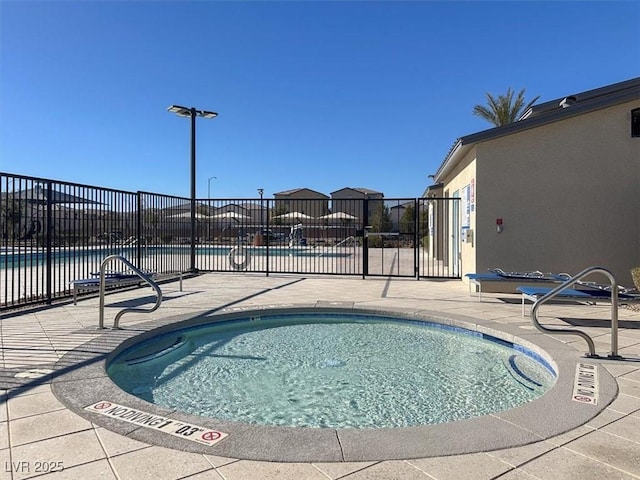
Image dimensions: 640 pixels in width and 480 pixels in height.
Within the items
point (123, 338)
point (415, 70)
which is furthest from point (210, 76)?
point (123, 338)

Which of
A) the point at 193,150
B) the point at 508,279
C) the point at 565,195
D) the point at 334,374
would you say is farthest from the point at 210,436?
the point at 193,150

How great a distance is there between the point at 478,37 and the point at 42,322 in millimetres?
11874

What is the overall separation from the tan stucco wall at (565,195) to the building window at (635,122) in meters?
0.08

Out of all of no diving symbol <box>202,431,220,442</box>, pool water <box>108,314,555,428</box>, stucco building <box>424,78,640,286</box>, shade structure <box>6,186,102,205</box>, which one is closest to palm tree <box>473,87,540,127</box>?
stucco building <box>424,78,640,286</box>

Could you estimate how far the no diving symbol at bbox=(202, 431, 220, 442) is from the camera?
2.49m

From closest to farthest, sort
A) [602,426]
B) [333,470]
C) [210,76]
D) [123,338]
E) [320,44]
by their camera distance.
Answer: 1. [333,470]
2. [602,426]
3. [123,338]
4. [320,44]
5. [210,76]

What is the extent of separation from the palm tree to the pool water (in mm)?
18017

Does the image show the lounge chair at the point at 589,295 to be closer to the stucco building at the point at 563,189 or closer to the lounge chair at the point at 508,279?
the lounge chair at the point at 508,279

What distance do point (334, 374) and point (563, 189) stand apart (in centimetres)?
670

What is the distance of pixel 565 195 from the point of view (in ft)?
27.7

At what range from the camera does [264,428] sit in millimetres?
2641

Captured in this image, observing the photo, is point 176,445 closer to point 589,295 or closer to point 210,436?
point 210,436

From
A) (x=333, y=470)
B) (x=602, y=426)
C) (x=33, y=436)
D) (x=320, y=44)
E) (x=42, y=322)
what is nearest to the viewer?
(x=333, y=470)

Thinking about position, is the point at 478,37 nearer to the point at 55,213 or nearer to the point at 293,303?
the point at 293,303
